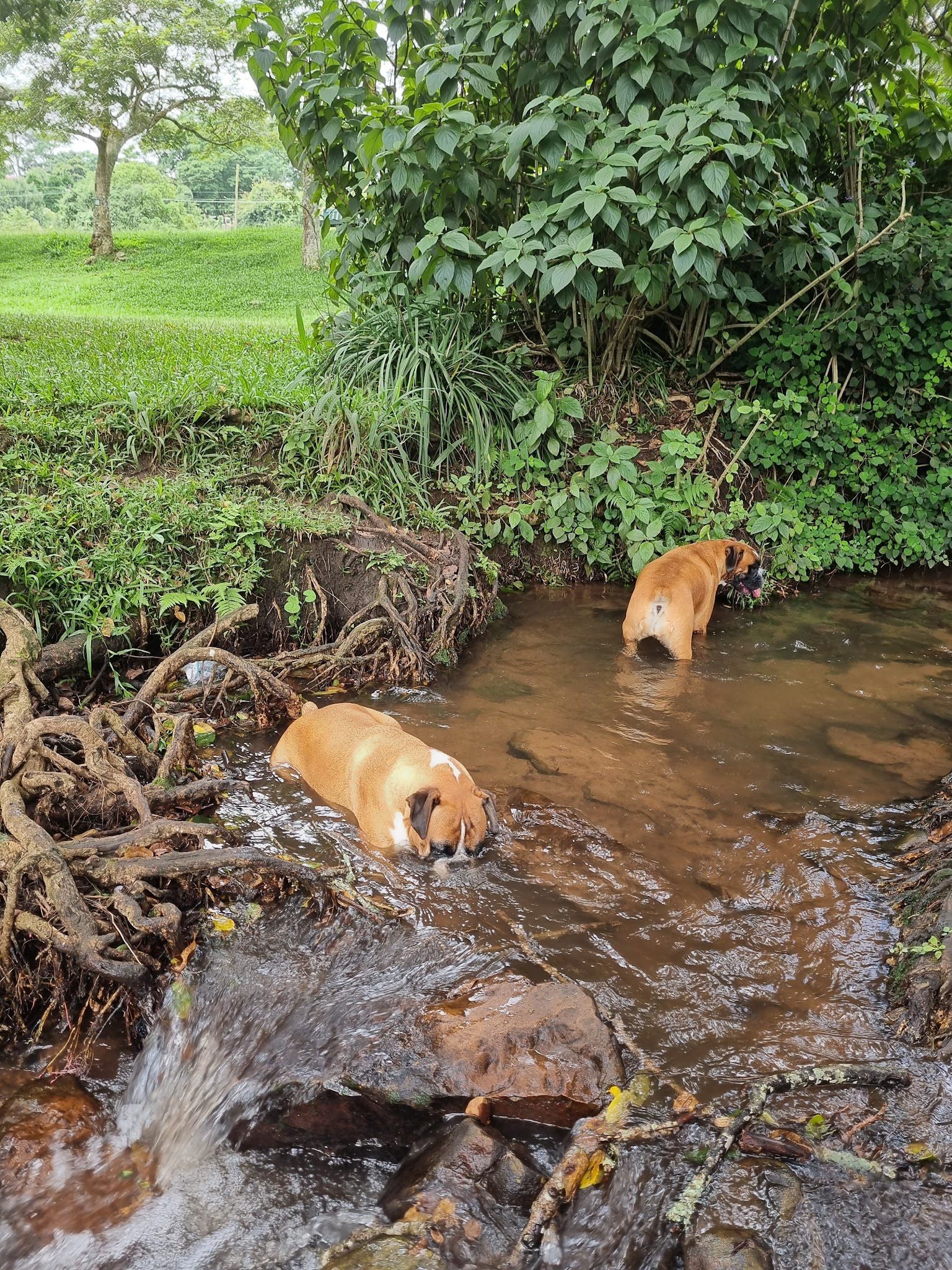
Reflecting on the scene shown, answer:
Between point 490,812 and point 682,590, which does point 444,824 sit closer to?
point 490,812

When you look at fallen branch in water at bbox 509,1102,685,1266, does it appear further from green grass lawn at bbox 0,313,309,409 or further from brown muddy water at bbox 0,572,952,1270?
green grass lawn at bbox 0,313,309,409

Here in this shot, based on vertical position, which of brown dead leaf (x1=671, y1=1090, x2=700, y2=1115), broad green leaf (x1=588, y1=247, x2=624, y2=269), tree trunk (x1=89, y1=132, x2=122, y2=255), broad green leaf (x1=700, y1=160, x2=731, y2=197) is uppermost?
tree trunk (x1=89, y1=132, x2=122, y2=255)

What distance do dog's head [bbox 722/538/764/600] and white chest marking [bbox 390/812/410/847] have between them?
437cm

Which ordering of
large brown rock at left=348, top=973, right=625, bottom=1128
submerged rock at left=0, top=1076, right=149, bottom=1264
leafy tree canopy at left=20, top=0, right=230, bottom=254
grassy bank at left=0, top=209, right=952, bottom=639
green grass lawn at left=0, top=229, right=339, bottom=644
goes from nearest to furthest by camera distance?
submerged rock at left=0, top=1076, right=149, bottom=1264, large brown rock at left=348, top=973, right=625, bottom=1128, green grass lawn at left=0, top=229, right=339, bottom=644, grassy bank at left=0, top=209, right=952, bottom=639, leafy tree canopy at left=20, top=0, right=230, bottom=254

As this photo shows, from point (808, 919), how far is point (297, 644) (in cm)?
406

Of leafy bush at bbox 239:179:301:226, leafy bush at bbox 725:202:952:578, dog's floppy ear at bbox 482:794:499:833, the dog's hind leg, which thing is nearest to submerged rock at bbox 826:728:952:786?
the dog's hind leg

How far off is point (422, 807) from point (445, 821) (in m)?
0.14

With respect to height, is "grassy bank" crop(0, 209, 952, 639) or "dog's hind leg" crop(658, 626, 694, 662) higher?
"grassy bank" crop(0, 209, 952, 639)

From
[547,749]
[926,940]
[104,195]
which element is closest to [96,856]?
[547,749]

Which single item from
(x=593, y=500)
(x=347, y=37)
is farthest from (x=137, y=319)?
(x=593, y=500)

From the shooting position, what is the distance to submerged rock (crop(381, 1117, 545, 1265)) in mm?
2676

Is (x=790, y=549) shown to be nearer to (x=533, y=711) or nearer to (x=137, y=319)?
(x=533, y=711)

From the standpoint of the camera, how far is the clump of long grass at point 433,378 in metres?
8.07

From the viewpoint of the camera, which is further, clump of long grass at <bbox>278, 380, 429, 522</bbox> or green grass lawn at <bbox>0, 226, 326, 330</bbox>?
green grass lawn at <bbox>0, 226, 326, 330</bbox>
